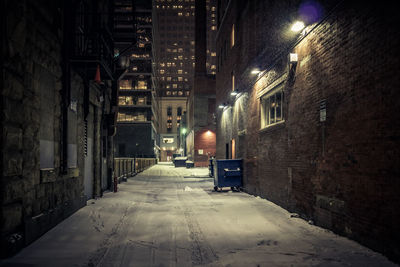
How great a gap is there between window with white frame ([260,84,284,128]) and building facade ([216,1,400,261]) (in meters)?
0.03

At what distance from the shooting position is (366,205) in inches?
204

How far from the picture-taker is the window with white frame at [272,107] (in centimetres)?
1042

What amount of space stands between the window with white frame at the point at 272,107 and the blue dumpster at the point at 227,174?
289cm

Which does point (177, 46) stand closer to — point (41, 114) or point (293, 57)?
point (293, 57)

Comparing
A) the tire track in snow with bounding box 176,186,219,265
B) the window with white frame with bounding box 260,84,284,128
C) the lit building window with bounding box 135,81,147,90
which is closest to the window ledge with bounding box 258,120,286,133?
the window with white frame with bounding box 260,84,284,128

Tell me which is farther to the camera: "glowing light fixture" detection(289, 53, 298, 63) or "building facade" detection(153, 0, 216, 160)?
"building facade" detection(153, 0, 216, 160)

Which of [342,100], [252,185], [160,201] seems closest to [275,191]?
[252,185]

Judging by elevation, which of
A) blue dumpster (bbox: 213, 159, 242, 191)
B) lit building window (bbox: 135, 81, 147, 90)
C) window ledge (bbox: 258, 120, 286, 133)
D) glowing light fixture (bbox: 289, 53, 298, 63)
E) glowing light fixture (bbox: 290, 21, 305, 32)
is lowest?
blue dumpster (bbox: 213, 159, 242, 191)

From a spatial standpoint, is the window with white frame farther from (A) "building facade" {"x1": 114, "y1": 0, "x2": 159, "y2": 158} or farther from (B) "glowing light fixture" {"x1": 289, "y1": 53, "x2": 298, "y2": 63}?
(A) "building facade" {"x1": 114, "y1": 0, "x2": 159, "y2": 158}

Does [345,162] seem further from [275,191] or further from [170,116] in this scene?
[170,116]

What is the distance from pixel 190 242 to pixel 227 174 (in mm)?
8417

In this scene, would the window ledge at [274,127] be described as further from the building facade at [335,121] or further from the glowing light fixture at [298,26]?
the glowing light fixture at [298,26]

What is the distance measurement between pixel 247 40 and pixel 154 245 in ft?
45.0

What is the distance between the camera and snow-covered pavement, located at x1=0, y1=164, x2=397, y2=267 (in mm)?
4562
